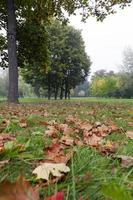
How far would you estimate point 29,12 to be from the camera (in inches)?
899

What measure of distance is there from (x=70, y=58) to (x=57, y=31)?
3.91 meters

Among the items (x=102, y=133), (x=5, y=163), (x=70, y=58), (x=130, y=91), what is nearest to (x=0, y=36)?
(x=102, y=133)

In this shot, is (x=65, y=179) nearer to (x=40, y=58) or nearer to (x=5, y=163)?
(x=5, y=163)

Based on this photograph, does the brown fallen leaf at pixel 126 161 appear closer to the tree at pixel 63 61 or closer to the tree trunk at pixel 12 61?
the tree trunk at pixel 12 61

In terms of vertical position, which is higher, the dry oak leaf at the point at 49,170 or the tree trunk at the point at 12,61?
the tree trunk at the point at 12,61

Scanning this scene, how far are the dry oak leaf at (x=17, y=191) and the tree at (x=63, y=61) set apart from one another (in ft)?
154

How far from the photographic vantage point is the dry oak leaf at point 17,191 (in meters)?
1.22

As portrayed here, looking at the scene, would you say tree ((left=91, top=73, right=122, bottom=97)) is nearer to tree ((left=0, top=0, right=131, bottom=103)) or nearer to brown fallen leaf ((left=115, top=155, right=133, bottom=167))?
tree ((left=0, top=0, right=131, bottom=103))

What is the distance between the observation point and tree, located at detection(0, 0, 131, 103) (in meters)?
18.9

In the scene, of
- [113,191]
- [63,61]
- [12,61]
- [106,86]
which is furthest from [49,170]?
[106,86]

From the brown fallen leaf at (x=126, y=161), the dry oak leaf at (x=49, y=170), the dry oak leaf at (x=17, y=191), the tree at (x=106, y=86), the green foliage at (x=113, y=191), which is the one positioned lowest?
the brown fallen leaf at (x=126, y=161)

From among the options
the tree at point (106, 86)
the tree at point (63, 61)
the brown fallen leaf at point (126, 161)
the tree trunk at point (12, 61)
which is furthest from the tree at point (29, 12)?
the tree at point (106, 86)

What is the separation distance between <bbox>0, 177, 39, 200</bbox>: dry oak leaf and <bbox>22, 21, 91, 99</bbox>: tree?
1853 inches

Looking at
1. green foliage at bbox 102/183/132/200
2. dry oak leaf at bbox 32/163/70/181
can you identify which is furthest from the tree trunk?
green foliage at bbox 102/183/132/200
